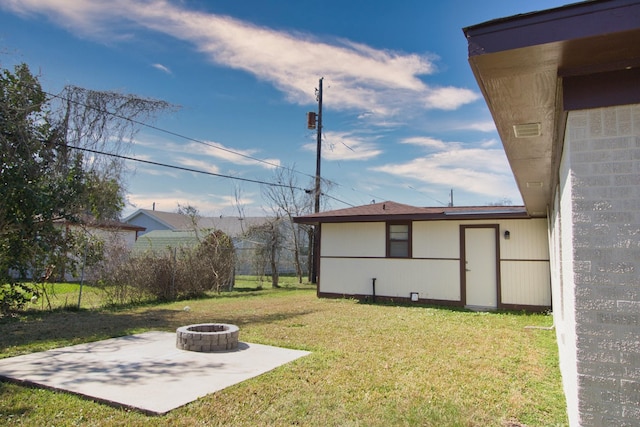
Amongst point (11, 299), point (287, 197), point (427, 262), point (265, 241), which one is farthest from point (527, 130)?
point (287, 197)

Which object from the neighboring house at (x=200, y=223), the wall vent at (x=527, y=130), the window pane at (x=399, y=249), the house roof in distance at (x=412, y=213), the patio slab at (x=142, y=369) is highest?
the neighboring house at (x=200, y=223)

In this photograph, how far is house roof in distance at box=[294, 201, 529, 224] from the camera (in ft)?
33.5

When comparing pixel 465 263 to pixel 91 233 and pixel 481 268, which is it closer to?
pixel 481 268

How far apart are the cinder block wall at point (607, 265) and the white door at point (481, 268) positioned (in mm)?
8659

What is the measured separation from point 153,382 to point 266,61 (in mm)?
9222

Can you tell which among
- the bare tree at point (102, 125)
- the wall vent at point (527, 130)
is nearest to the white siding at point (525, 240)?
the wall vent at point (527, 130)

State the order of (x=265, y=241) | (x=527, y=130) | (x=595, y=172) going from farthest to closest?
(x=265, y=241)
(x=527, y=130)
(x=595, y=172)

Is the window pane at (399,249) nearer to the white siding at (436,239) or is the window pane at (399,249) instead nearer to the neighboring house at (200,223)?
the white siding at (436,239)

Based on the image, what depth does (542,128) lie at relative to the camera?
10.4 ft

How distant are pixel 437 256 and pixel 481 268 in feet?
3.67

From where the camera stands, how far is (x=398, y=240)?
1166 cm

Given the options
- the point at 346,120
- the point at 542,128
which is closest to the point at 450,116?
the point at 346,120

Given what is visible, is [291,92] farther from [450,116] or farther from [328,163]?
[450,116]

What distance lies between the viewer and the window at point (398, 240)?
11528 mm
